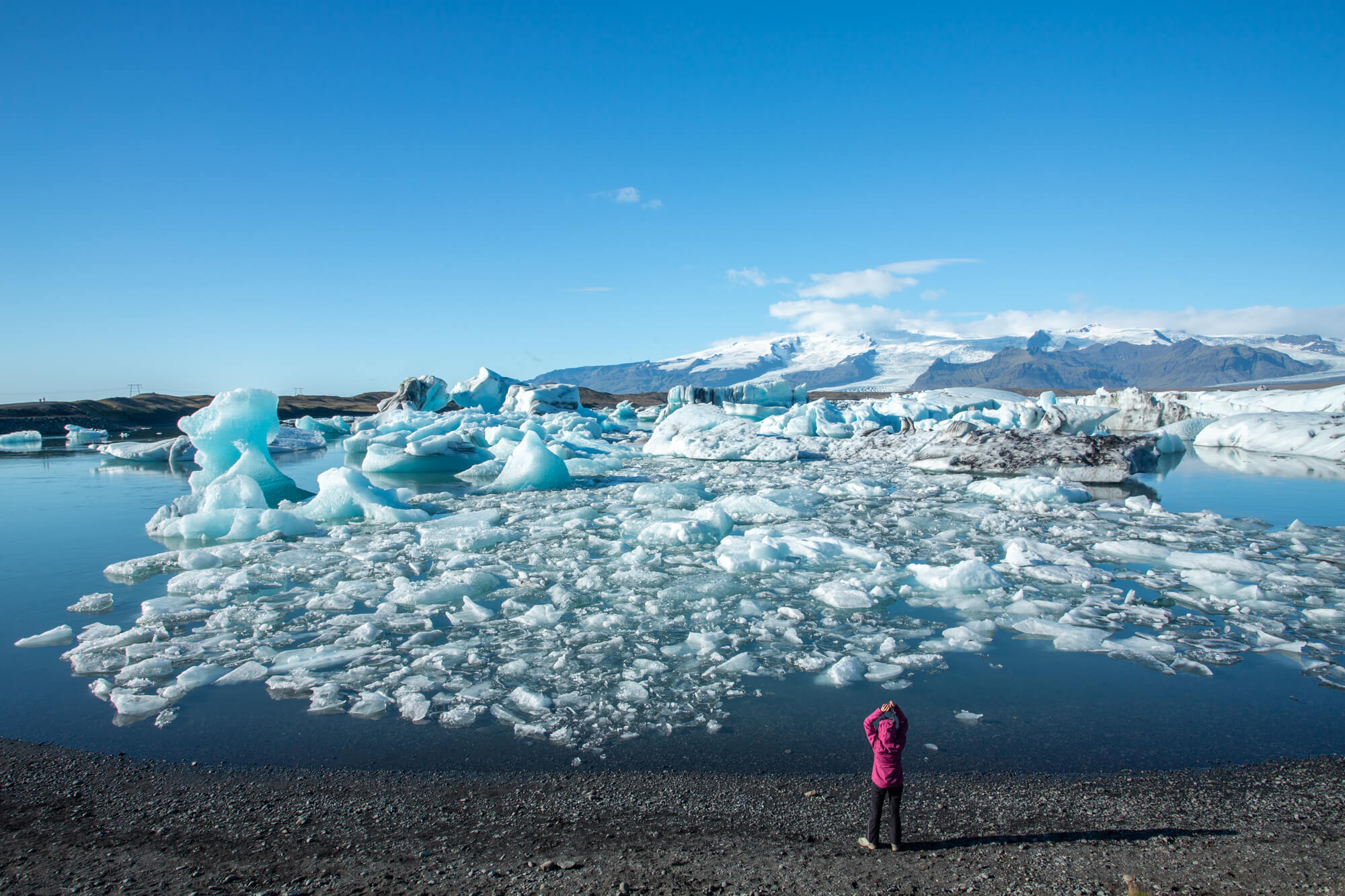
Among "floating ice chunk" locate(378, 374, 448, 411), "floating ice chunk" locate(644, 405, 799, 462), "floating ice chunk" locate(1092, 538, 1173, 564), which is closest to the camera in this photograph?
"floating ice chunk" locate(1092, 538, 1173, 564)

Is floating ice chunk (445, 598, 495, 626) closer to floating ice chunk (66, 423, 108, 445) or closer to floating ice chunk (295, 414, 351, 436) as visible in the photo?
floating ice chunk (295, 414, 351, 436)

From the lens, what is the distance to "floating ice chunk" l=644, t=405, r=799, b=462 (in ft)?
52.0

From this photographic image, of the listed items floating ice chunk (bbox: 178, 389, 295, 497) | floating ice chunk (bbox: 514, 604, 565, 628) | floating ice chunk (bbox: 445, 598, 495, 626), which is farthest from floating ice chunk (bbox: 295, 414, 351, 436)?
floating ice chunk (bbox: 514, 604, 565, 628)

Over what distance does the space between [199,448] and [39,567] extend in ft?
12.8

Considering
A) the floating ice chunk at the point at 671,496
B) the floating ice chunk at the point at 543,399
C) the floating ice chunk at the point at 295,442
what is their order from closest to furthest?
1. the floating ice chunk at the point at 671,496
2. the floating ice chunk at the point at 295,442
3. the floating ice chunk at the point at 543,399

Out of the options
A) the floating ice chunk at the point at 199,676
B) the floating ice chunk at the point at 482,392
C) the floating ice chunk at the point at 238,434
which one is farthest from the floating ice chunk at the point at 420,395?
the floating ice chunk at the point at 199,676

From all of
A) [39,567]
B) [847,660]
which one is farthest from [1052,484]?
[39,567]

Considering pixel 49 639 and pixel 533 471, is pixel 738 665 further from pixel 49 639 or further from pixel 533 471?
pixel 533 471

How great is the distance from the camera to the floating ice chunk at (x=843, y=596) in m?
4.59

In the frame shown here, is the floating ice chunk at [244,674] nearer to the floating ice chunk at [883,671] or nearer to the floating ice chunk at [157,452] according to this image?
the floating ice chunk at [883,671]

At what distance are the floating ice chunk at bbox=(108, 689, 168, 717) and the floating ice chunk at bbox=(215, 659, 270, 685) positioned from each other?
27 centimetres

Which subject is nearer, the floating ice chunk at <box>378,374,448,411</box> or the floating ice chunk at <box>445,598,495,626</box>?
the floating ice chunk at <box>445,598,495,626</box>

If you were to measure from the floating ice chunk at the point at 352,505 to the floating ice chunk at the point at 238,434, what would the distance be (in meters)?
1.56

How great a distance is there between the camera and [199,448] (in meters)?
9.63
